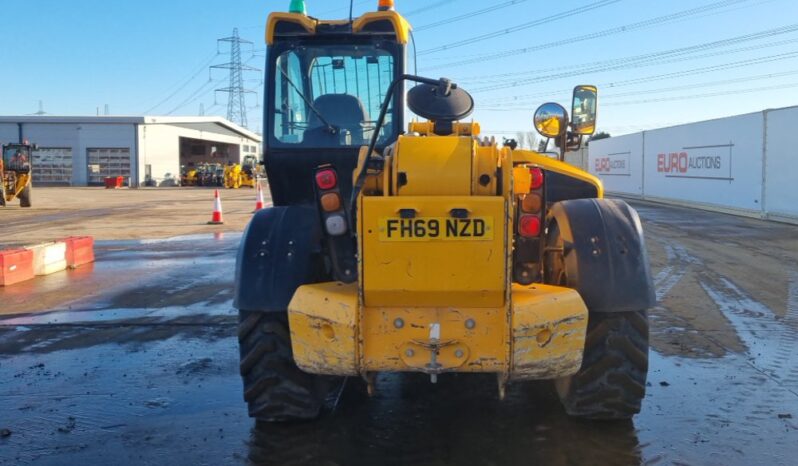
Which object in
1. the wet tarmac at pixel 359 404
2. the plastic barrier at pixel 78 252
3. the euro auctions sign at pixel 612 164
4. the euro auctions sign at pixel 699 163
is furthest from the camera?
the euro auctions sign at pixel 612 164

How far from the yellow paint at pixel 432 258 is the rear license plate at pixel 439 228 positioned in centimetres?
2

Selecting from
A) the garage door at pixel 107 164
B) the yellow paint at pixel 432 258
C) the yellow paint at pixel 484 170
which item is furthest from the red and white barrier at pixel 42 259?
the garage door at pixel 107 164

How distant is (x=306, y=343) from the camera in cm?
365

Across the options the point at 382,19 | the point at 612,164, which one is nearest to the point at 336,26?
the point at 382,19

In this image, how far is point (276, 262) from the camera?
13.1 feet

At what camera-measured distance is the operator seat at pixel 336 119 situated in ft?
17.9

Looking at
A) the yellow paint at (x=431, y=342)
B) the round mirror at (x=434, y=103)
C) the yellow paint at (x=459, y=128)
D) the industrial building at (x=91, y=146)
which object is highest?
the industrial building at (x=91, y=146)

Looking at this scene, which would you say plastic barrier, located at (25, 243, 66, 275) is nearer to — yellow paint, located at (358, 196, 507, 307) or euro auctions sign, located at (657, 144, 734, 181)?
yellow paint, located at (358, 196, 507, 307)

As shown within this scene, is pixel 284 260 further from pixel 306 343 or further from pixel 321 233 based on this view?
pixel 306 343

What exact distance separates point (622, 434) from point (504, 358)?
1.13 meters

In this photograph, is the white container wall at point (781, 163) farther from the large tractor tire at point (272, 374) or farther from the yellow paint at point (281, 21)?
the large tractor tire at point (272, 374)

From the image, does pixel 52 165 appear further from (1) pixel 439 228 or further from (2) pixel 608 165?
(1) pixel 439 228

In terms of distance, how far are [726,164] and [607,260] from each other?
69.6ft

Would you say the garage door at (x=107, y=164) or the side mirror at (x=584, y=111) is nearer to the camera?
the side mirror at (x=584, y=111)
